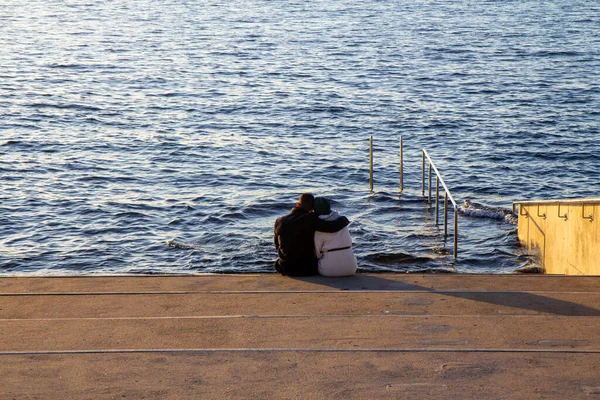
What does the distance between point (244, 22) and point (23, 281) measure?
59318 mm

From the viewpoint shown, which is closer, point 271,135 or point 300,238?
point 300,238

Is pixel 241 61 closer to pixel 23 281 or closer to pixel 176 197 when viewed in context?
pixel 176 197

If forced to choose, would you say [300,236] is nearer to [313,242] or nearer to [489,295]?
[313,242]

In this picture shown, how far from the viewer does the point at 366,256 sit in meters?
17.1

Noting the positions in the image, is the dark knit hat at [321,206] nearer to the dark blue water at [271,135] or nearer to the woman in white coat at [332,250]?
the woman in white coat at [332,250]

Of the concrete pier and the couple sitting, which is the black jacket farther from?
the concrete pier

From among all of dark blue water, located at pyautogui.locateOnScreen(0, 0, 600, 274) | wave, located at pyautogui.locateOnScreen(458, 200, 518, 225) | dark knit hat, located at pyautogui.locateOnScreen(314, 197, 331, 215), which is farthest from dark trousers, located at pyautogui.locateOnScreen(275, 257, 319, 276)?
wave, located at pyautogui.locateOnScreen(458, 200, 518, 225)

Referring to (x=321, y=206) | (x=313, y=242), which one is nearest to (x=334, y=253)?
(x=313, y=242)

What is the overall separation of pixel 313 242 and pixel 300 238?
17cm

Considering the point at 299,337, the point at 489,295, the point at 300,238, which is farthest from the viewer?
the point at 300,238

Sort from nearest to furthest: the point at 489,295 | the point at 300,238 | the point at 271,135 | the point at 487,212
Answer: the point at 489,295
the point at 300,238
the point at 487,212
the point at 271,135

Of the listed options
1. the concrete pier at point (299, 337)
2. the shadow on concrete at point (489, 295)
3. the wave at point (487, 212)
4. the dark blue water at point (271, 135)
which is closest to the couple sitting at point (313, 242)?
the shadow on concrete at point (489, 295)

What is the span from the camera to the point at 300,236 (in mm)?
10984

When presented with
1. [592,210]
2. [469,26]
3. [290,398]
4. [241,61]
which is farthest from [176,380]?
[469,26]
